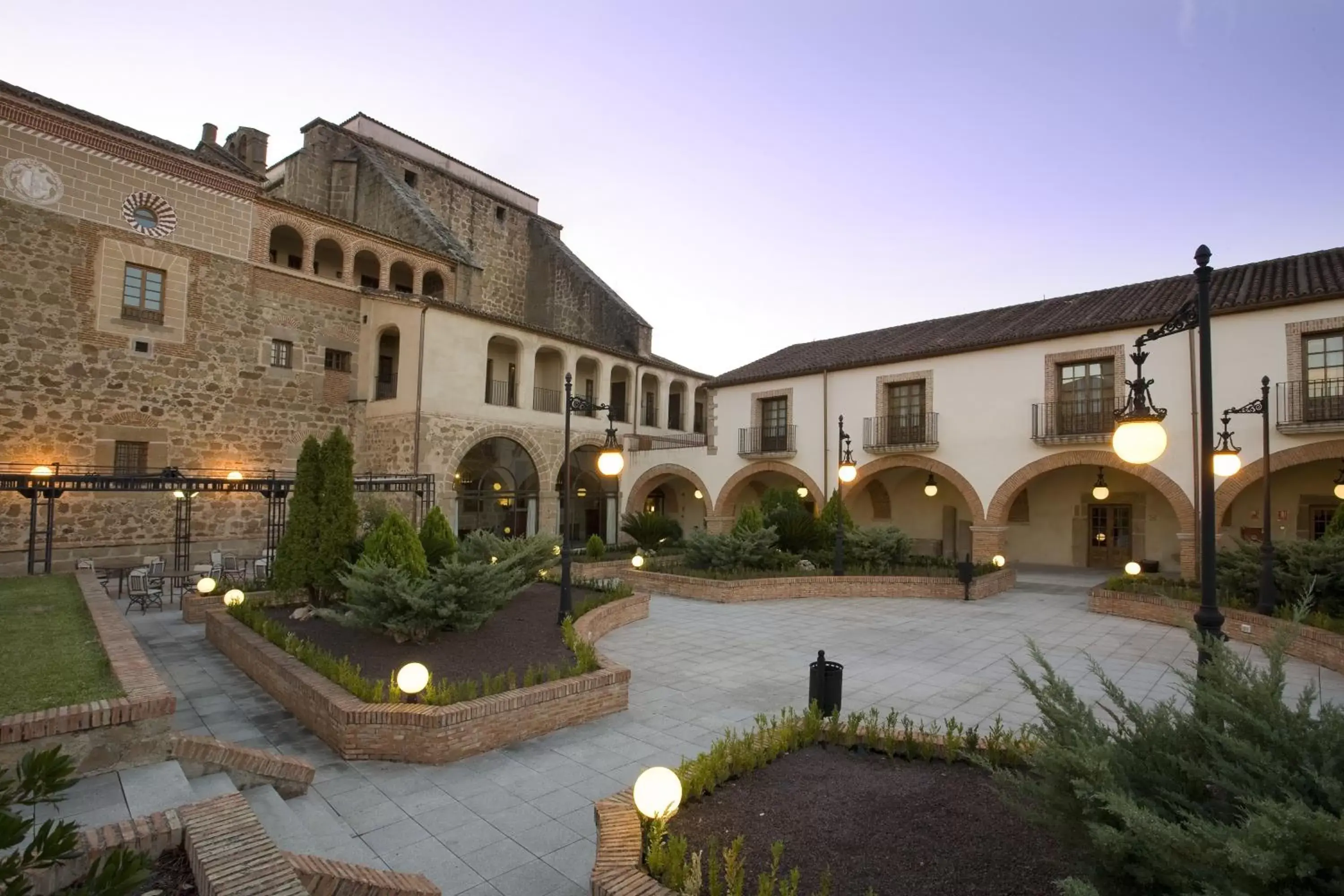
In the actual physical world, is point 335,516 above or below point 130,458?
below

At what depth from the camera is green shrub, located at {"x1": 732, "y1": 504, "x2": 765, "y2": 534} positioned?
14766mm

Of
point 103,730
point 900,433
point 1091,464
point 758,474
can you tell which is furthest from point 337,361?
point 1091,464

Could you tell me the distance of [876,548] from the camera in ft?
50.0

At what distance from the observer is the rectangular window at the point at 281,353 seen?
17.3 m

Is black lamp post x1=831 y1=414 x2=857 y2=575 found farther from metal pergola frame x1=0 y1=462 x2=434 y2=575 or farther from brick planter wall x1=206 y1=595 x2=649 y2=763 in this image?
metal pergola frame x1=0 y1=462 x2=434 y2=575

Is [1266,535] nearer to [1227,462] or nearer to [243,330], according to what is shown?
[1227,462]

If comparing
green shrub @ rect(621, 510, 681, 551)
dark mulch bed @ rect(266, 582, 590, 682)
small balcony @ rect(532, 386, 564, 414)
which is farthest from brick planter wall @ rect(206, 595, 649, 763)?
small balcony @ rect(532, 386, 564, 414)

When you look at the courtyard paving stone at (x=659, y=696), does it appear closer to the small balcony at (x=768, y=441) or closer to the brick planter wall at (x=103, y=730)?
the brick planter wall at (x=103, y=730)

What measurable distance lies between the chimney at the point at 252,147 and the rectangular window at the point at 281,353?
6.58 m

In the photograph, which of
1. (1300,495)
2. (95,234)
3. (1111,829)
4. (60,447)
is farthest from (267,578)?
(1300,495)

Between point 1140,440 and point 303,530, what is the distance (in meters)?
10.0

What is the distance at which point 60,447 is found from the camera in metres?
14.0

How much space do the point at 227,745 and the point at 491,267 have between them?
2324 cm

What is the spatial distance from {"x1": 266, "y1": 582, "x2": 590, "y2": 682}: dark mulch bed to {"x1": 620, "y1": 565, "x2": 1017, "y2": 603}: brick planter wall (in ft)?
15.1
